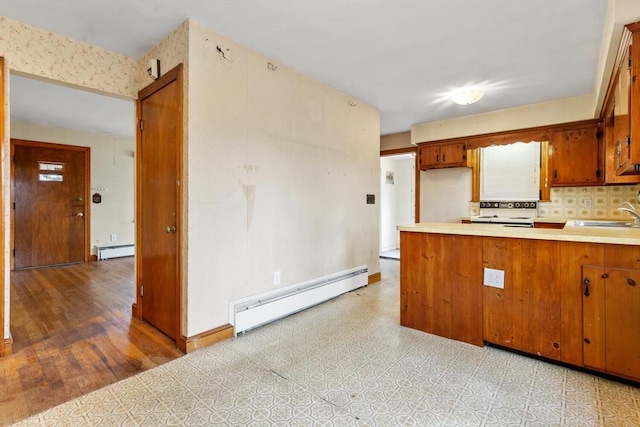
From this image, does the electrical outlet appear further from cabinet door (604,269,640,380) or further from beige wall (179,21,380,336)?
beige wall (179,21,380,336)

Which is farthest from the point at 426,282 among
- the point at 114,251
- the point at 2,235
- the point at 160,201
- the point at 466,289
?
the point at 114,251

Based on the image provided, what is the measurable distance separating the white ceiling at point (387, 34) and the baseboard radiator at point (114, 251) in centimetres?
310

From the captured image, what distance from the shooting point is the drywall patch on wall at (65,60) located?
230 centimetres

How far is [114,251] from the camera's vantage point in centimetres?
603

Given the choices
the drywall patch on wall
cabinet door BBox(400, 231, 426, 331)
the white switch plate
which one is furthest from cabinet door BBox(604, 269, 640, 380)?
the drywall patch on wall

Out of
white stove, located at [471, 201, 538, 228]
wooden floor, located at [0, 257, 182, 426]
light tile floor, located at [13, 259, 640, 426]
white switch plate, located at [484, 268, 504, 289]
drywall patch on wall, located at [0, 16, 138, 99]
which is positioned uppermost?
drywall patch on wall, located at [0, 16, 138, 99]

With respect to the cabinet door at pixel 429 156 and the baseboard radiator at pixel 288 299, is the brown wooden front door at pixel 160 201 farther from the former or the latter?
the cabinet door at pixel 429 156

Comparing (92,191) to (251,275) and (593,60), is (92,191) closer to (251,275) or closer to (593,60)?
(251,275)

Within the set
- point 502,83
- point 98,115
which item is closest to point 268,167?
point 502,83

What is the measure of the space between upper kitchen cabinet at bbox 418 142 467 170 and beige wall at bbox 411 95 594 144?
15 centimetres

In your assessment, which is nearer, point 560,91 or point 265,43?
point 265,43

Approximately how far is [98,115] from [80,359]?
3.96 meters

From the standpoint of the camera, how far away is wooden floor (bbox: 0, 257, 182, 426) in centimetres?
183

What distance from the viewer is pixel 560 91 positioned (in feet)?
12.3
